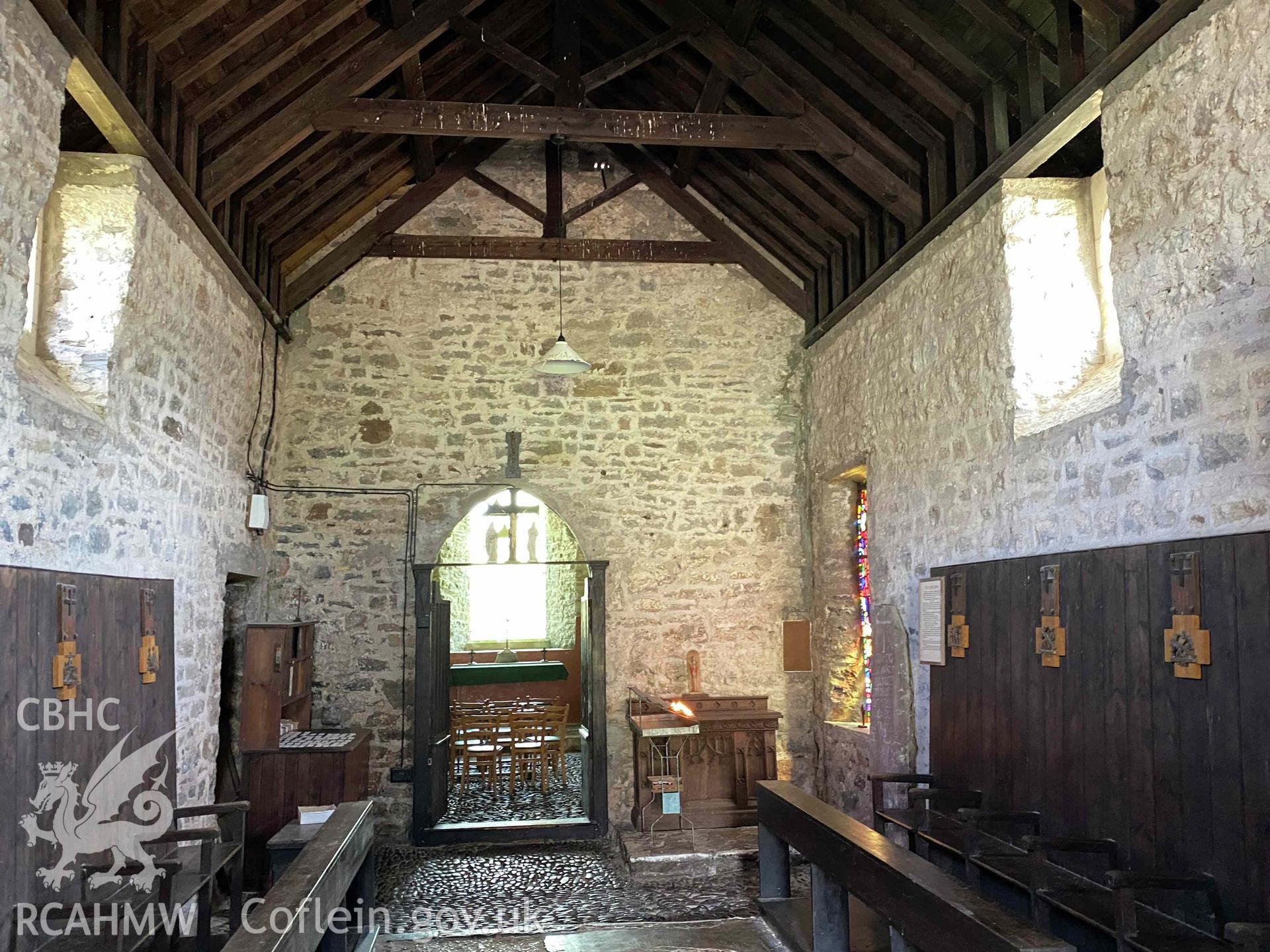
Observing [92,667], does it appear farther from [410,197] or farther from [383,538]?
[410,197]

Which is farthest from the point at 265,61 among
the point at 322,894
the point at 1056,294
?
the point at 1056,294

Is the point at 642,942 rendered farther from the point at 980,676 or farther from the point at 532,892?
the point at 980,676

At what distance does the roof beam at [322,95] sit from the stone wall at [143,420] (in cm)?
40

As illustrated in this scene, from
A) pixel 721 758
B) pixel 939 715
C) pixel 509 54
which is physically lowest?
pixel 721 758

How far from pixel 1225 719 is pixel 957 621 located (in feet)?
6.25

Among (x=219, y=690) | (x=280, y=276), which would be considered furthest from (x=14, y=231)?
(x=280, y=276)

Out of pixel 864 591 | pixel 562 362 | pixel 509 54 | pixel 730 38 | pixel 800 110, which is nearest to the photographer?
pixel 800 110

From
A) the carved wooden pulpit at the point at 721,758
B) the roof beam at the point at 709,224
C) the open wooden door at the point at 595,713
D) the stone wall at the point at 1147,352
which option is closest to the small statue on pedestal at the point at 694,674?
the carved wooden pulpit at the point at 721,758

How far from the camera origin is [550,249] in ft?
24.6

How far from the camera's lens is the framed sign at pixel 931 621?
511cm

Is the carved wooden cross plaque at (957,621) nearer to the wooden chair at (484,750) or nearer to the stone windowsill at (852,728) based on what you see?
the stone windowsill at (852,728)

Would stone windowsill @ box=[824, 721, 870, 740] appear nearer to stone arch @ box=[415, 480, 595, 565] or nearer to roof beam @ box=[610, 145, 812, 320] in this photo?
stone arch @ box=[415, 480, 595, 565]

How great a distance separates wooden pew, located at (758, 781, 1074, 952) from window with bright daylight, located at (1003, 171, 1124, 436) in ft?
6.49

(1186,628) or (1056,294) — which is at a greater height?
(1056,294)
